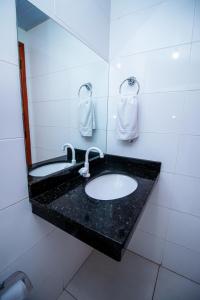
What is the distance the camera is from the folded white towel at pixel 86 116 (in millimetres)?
1240

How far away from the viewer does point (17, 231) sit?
29.8 inches

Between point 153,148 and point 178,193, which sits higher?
point 153,148

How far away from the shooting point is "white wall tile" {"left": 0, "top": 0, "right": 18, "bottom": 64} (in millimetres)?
Result: 570

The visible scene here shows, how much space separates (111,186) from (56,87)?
0.84 meters

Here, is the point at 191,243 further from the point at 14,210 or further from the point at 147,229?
the point at 14,210

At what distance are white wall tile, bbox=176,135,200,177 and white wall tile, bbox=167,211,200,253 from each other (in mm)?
391

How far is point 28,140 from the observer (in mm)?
782

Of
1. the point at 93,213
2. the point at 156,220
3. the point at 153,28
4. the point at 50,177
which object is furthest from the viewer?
the point at 156,220

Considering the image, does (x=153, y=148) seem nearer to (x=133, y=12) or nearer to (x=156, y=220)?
(x=156, y=220)

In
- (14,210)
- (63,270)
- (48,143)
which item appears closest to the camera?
(14,210)

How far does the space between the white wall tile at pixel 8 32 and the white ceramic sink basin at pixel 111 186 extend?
32.1 inches

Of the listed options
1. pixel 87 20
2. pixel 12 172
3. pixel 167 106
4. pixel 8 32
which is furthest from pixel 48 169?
pixel 87 20

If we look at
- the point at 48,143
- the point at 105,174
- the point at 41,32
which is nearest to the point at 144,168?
the point at 105,174

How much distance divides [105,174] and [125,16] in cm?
132
